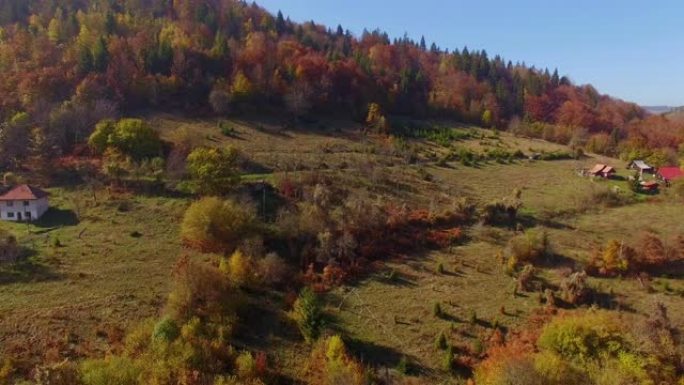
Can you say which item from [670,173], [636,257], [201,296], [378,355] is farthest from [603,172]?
[201,296]

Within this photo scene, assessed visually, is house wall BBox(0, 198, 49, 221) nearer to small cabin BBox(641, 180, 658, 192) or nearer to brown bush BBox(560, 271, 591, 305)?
brown bush BBox(560, 271, 591, 305)

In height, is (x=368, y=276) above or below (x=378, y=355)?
above

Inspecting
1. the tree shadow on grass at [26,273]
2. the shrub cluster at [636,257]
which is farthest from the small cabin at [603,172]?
the tree shadow on grass at [26,273]

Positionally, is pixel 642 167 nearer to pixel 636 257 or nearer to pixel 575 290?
pixel 636 257

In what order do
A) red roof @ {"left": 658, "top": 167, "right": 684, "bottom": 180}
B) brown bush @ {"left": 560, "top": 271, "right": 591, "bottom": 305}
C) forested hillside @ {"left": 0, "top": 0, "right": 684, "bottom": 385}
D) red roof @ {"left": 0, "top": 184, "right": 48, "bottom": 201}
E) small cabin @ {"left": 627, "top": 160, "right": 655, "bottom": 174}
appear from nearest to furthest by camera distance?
forested hillside @ {"left": 0, "top": 0, "right": 684, "bottom": 385}
brown bush @ {"left": 560, "top": 271, "right": 591, "bottom": 305}
red roof @ {"left": 0, "top": 184, "right": 48, "bottom": 201}
red roof @ {"left": 658, "top": 167, "right": 684, "bottom": 180}
small cabin @ {"left": 627, "top": 160, "right": 655, "bottom": 174}

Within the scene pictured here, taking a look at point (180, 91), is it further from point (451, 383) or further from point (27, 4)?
point (451, 383)

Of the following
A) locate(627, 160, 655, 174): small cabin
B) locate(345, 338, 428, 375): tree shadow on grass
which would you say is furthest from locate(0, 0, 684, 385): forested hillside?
locate(627, 160, 655, 174): small cabin

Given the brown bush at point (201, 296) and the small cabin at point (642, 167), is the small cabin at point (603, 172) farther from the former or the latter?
the brown bush at point (201, 296)
